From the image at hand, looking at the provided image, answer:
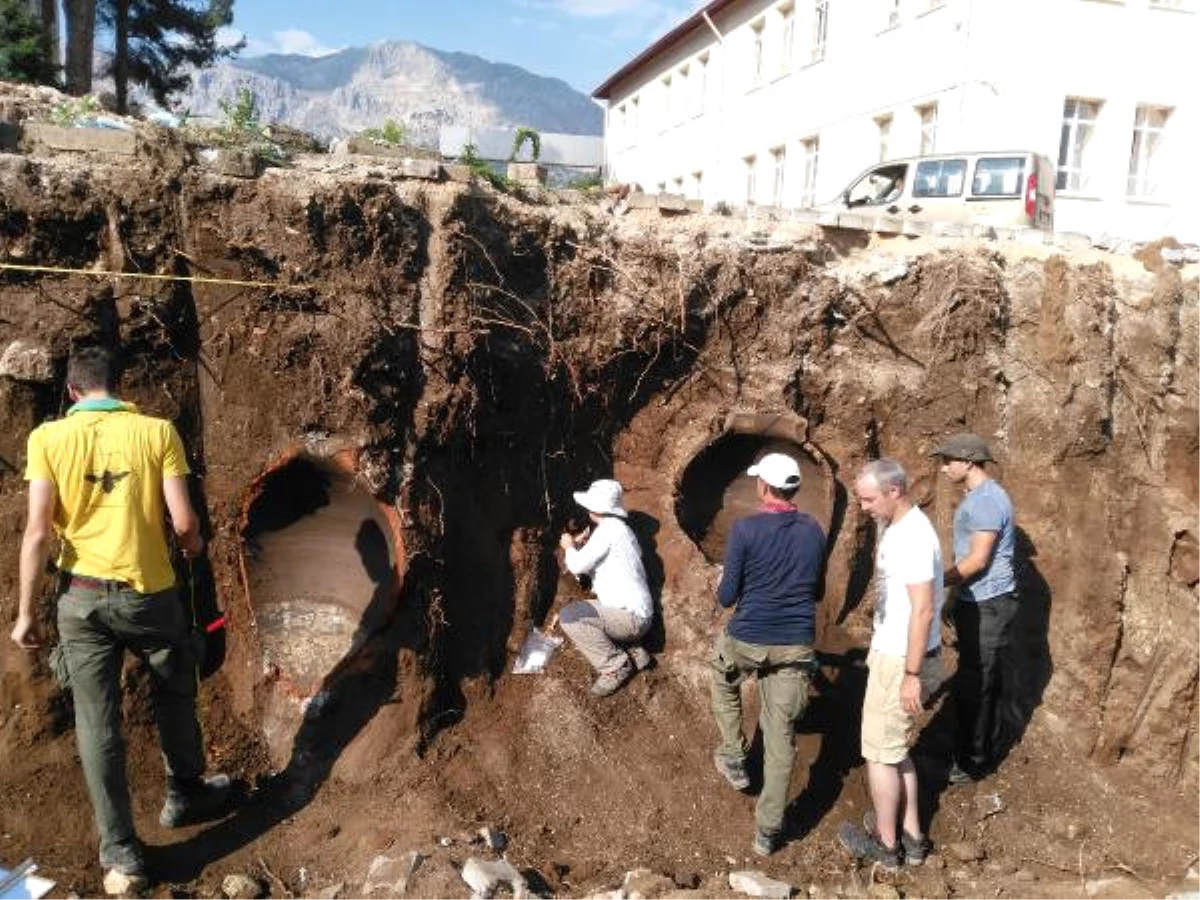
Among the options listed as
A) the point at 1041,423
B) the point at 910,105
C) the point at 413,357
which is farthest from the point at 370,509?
the point at 910,105

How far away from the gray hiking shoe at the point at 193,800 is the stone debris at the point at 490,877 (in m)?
1.33

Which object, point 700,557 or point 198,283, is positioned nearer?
point 198,283

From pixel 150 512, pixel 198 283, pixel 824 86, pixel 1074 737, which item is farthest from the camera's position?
pixel 824 86

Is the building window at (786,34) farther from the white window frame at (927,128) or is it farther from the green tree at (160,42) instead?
the green tree at (160,42)

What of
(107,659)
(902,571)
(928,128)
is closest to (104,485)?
(107,659)

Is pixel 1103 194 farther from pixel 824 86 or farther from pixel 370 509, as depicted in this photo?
pixel 370 509

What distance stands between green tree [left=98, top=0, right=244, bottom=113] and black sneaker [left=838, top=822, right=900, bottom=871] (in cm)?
1905

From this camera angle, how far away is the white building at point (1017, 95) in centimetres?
1630

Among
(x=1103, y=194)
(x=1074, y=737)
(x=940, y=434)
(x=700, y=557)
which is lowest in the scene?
(x=1074, y=737)

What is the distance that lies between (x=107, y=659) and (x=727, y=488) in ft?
14.0

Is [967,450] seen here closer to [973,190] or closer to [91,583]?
[91,583]

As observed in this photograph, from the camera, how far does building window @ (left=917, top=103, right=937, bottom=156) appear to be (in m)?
17.4

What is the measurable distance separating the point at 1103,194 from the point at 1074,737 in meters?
14.5

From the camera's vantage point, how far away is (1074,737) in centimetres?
605
